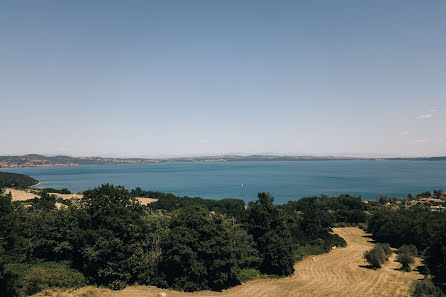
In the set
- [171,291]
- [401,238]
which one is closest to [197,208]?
[171,291]

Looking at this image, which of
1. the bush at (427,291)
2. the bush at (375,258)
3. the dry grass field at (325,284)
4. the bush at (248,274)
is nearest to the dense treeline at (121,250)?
the bush at (248,274)

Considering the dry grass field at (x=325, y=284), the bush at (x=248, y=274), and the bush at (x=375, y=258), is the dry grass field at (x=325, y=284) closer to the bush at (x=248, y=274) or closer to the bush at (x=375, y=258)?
the bush at (x=248, y=274)

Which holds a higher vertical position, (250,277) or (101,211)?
(101,211)

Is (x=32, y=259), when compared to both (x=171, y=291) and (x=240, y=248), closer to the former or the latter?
(x=171, y=291)

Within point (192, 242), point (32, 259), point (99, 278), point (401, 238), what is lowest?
point (401, 238)

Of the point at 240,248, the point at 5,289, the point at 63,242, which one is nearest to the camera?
the point at 5,289

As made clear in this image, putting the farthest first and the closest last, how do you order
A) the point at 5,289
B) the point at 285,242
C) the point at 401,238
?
the point at 401,238
the point at 285,242
the point at 5,289
